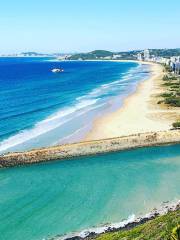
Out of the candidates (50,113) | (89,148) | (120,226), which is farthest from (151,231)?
(50,113)

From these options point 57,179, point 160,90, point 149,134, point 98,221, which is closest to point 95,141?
point 149,134

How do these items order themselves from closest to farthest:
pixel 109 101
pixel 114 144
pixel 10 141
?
pixel 114 144 < pixel 10 141 < pixel 109 101

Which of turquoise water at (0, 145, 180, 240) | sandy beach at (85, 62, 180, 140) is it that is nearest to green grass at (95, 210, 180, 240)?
turquoise water at (0, 145, 180, 240)

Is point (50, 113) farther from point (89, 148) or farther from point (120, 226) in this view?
point (120, 226)

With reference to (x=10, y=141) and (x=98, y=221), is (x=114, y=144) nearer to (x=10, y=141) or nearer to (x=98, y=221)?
(x=10, y=141)

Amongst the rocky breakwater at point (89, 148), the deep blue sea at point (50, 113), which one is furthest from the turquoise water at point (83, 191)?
the deep blue sea at point (50, 113)

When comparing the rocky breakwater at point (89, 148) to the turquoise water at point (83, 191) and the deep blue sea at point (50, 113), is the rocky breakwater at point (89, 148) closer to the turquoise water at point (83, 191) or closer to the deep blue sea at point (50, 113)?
the turquoise water at point (83, 191)
